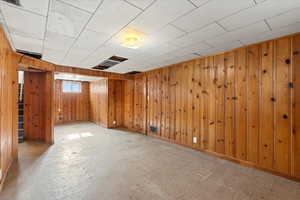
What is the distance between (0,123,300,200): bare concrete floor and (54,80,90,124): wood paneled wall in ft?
13.2

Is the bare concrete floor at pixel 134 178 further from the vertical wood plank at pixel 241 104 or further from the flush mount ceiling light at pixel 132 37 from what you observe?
the flush mount ceiling light at pixel 132 37

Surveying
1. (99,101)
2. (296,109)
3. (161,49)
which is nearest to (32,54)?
(161,49)

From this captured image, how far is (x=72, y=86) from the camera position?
750 centimetres

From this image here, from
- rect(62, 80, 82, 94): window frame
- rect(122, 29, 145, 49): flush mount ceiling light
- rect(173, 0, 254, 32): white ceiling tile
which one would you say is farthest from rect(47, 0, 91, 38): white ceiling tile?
rect(62, 80, 82, 94): window frame

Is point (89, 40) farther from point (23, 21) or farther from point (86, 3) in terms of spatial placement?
point (86, 3)

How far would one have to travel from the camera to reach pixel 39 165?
2615mm

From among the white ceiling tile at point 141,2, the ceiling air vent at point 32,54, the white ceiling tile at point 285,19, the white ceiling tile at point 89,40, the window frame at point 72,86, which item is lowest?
the window frame at point 72,86

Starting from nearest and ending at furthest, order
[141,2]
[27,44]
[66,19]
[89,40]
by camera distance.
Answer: [141,2] < [66,19] < [89,40] < [27,44]

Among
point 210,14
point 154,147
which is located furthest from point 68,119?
point 210,14

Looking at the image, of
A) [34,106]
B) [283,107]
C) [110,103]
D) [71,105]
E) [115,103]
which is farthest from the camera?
[71,105]

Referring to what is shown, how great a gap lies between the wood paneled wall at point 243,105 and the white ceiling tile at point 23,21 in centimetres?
320

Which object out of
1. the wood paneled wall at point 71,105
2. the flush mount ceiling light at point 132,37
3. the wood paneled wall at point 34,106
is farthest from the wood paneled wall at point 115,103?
the flush mount ceiling light at point 132,37

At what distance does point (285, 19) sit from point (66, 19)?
2902mm

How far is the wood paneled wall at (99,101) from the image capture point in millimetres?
6143
